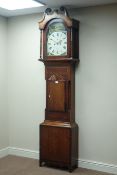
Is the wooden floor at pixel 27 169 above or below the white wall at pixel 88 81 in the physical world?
below

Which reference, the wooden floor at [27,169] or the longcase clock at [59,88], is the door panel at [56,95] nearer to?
the longcase clock at [59,88]

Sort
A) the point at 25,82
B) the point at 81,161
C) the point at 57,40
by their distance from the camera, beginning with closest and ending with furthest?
the point at 57,40 < the point at 81,161 < the point at 25,82

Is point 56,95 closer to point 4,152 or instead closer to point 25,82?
point 25,82

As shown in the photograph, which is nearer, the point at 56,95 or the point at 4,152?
the point at 56,95

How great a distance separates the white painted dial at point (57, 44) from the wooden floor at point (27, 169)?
5.45 ft

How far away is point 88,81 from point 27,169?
60.6 inches

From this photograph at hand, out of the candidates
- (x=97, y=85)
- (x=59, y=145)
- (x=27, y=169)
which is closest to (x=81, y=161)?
(x=59, y=145)

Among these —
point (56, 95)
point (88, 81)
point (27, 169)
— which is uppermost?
point (88, 81)

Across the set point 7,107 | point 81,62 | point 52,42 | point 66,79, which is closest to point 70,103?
point 66,79

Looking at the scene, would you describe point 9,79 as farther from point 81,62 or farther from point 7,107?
point 81,62

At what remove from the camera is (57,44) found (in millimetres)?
3801

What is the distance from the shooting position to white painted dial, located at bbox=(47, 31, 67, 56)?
3760 mm

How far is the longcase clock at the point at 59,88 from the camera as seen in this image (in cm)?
373

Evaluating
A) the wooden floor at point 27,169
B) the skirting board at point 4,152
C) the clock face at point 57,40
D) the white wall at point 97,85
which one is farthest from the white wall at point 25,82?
the white wall at point 97,85
